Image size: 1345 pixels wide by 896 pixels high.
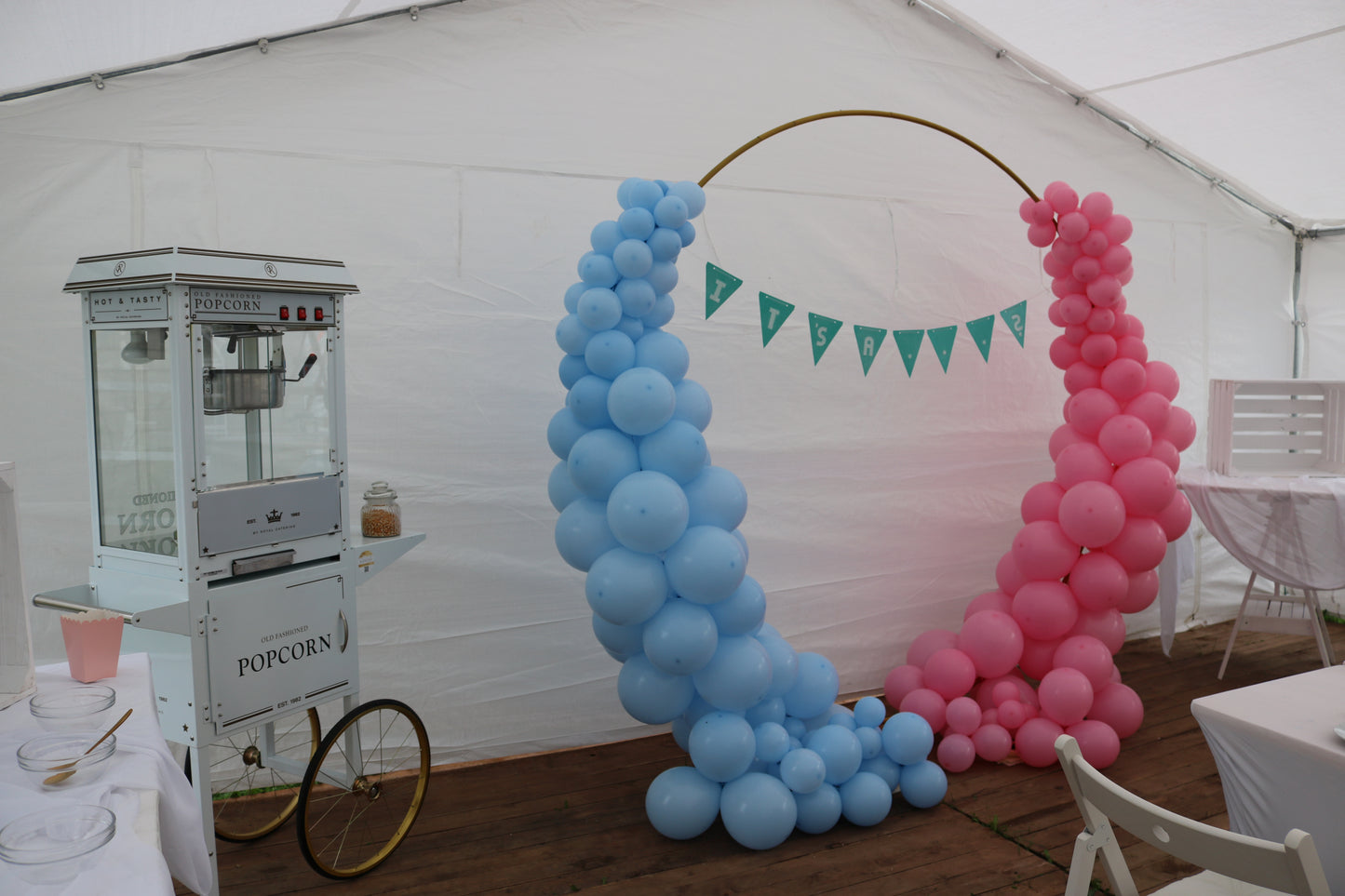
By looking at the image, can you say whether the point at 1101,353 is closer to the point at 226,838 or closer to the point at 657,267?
the point at 657,267

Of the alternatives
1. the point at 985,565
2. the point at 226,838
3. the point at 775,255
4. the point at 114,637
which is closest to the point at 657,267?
the point at 775,255

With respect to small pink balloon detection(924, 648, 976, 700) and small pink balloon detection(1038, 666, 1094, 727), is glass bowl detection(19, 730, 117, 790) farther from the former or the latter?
small pink balloon detection(1038, 666, 1094, 727)

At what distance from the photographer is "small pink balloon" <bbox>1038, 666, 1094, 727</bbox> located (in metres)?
3.34

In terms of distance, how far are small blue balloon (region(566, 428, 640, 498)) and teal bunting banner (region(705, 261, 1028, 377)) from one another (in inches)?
39.7

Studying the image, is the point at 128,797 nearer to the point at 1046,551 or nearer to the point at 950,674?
the point at 950,674

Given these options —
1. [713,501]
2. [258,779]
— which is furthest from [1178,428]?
[258,779]

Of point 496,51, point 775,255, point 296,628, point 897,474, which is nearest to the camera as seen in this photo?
point 296,628

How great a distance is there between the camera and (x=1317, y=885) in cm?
138

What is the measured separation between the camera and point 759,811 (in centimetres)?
276

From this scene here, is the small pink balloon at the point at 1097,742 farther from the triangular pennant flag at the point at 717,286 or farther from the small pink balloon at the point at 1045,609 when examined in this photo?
the triangular pennant flag at the point at 717,286

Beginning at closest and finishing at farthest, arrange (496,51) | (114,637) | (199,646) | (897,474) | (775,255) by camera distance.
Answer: (114,637) → (199,646) → (496,51) → (775,255) → (897,474)

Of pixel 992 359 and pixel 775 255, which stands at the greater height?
pixel 775 255

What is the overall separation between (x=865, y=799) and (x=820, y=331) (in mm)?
1741

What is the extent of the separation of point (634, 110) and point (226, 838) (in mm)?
2720
